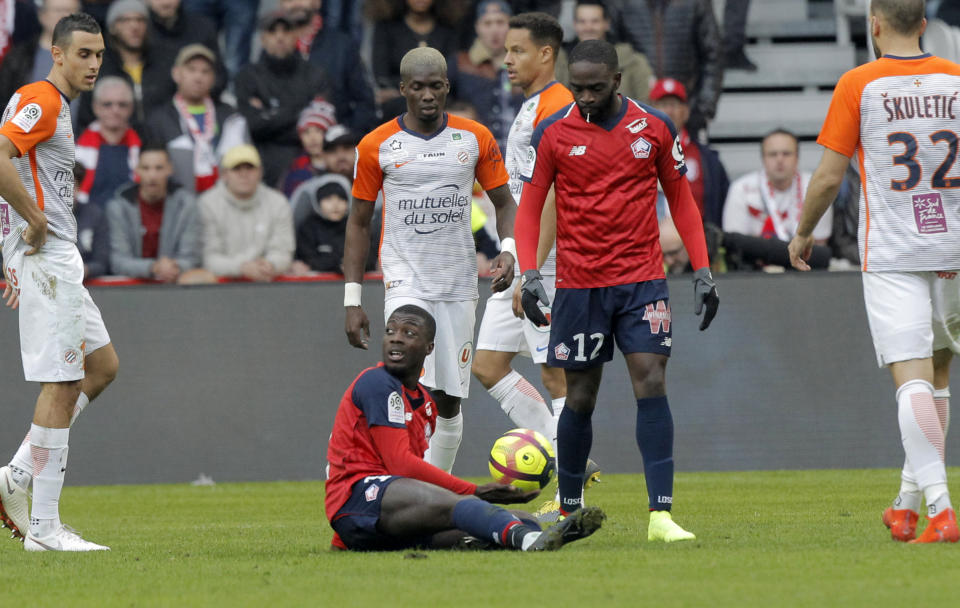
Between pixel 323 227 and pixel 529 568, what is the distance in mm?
7297

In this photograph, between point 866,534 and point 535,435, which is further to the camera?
point 535,435

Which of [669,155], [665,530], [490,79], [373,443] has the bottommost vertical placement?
[665,530]

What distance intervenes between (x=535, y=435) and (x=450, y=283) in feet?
3.10

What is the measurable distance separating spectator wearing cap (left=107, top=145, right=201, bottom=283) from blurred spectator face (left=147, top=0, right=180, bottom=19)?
7.06 feet

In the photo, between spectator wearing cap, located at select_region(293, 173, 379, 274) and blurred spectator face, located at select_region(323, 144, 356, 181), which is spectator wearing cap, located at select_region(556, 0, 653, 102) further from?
spectator wearing cap, located at select_region(293, 173, 379, 274)

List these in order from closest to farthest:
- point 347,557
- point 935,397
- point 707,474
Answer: point 347,557 < point 935,397 < point 707,474

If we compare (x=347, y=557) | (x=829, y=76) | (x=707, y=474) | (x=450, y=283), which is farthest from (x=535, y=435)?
(x=829, y=76)

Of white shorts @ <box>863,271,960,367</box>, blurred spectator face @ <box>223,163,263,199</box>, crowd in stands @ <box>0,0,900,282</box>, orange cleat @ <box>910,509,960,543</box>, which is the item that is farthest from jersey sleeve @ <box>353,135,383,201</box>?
blurred spectator face @ <box>223,163,263,199</box>

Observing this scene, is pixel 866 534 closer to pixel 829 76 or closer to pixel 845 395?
pixel 845 395

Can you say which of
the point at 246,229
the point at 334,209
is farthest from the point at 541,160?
the point at 246,229

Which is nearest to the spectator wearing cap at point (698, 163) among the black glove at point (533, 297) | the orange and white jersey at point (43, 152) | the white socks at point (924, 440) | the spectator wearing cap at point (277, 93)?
the spectator wearing cap at point (277, 93)

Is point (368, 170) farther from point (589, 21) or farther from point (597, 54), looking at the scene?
point (589, 21)

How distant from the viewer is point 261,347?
12422mm

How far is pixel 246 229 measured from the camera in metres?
12.8
